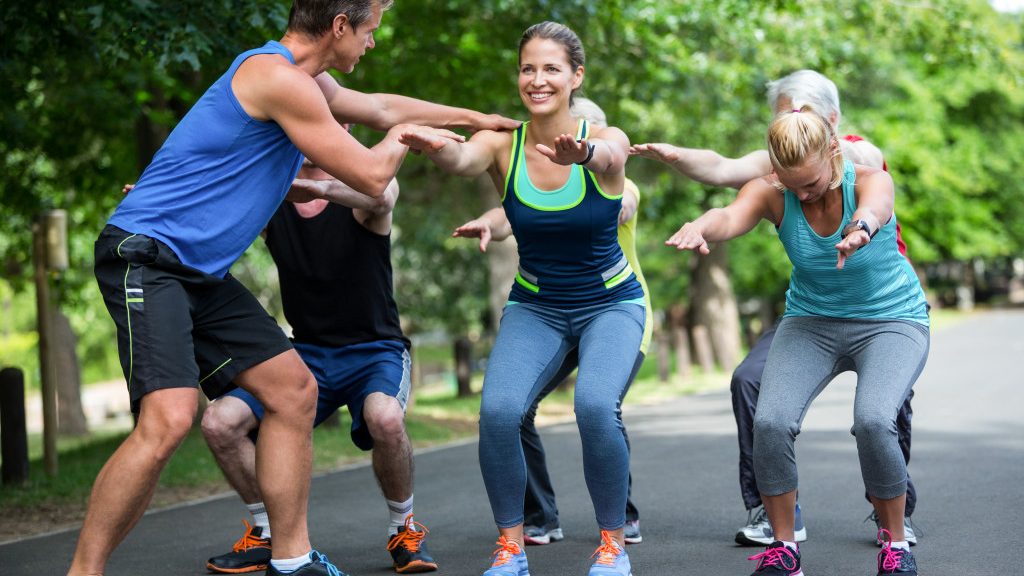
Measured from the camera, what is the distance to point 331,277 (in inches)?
220

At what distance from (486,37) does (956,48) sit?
21.2ft

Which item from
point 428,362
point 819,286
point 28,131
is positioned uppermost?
point 28,131

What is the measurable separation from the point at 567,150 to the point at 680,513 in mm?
2877

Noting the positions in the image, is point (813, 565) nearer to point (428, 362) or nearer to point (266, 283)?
point (266, 283)

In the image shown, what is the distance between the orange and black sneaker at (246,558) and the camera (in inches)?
214

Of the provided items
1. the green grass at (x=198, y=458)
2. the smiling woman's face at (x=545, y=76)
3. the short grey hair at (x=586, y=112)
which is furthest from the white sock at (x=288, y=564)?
the green grass at (x=198, y=458)

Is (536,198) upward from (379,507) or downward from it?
upward

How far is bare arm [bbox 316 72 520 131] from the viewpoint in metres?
4.93

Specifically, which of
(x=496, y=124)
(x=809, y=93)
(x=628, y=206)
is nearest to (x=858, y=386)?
(x=809, y=93)

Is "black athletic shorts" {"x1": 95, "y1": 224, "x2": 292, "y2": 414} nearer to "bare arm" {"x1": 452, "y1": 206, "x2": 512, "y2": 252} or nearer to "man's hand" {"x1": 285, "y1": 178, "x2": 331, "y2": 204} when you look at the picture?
"man's hand" {"x1": 285, "y1": 178, "x2": 331, "y2": 204}

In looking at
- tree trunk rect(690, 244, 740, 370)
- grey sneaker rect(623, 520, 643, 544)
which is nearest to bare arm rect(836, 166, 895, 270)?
grey sneaker rect(623, 520, 643, 544)

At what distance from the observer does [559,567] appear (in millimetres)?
5234

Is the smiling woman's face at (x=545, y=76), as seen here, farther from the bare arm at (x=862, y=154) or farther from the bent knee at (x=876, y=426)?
the bent knee at (x=876, y=426)

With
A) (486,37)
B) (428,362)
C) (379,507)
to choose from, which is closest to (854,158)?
(379,507)
